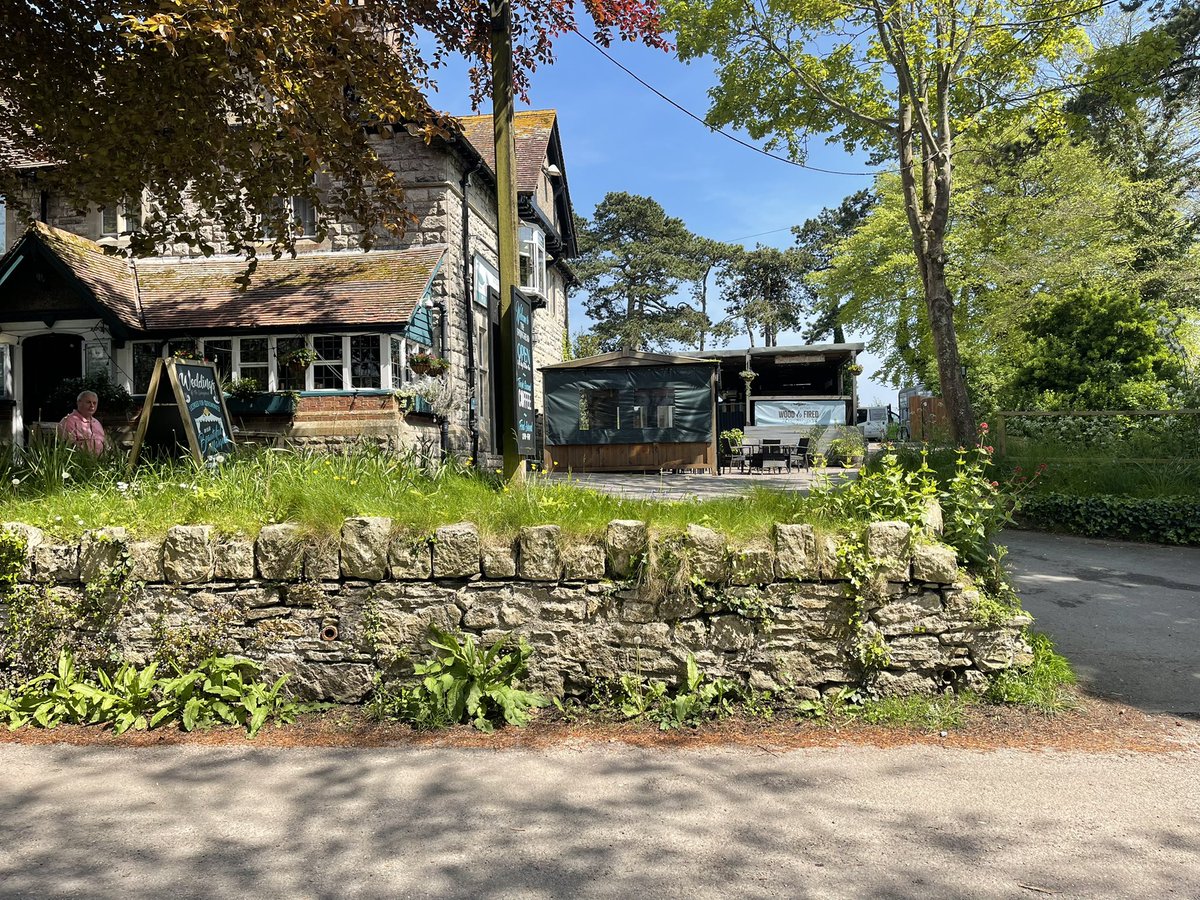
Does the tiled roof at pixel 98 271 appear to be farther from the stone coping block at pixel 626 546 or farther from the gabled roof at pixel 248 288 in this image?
the stone coping block at pixel 626 546

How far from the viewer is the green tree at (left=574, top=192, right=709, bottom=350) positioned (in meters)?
48.0

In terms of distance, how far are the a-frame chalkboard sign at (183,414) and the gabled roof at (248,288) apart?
5416 millimetres

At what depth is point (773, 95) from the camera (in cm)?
1412

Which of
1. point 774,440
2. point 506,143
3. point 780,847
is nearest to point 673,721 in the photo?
point 780,847

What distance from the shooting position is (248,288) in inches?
531

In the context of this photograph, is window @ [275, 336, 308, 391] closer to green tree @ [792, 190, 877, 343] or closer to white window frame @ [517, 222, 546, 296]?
white window frame @ [517, 222, 546, 296]

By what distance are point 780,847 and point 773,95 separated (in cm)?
1395

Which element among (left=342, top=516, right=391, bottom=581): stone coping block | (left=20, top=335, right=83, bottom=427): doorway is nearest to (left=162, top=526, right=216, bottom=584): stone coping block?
(left=342, top=516, right=391, bottom=581): stone coping block

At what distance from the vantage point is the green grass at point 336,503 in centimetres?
476

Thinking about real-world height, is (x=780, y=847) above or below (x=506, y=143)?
below

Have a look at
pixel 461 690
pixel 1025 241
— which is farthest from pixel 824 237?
pixel 461 690

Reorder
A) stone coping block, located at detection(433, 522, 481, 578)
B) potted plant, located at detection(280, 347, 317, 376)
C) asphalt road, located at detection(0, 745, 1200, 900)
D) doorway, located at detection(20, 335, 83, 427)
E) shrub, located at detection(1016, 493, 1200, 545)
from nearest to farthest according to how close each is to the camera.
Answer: asphalt road, located at detection(0, 745, 1200, 900), stone coping block, located at detection(433, 522, 481, 578), shrub, located at detection(1016, 493, 1200, 545), potted plant, located at detection(280, 347, 317, 376), doorway, located at detection(20, 335, 83, 427)

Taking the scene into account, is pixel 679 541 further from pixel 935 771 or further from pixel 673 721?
pixel 935 771

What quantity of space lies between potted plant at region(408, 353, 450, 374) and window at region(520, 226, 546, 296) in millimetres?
4740
